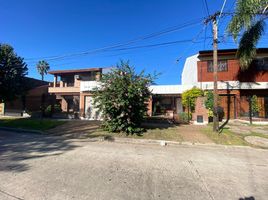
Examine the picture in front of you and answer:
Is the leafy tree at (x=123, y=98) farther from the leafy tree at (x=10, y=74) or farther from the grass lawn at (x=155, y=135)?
the leafy tree at (x=10, y=74)

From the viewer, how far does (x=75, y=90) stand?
2367 centimetres

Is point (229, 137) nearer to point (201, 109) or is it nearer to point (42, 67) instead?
point (201, 109)

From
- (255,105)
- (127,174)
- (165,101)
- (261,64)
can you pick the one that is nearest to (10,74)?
(165,101)

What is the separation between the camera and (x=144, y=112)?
37.9 ft

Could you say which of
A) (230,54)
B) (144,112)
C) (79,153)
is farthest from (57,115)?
(230,54)

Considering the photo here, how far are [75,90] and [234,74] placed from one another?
17.5m

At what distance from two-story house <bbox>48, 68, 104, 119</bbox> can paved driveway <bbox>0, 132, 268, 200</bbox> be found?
12641 millimetres

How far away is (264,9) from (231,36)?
2.37m

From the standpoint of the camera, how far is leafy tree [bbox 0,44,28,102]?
61.6 feet

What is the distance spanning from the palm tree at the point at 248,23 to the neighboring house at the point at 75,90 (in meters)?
13.5

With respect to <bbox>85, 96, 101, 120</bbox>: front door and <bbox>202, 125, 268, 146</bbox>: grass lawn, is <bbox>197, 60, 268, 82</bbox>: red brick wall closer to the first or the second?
<bbox>202, 125, 268, 146</bbox>: grass lawn

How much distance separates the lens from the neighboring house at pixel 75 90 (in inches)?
798

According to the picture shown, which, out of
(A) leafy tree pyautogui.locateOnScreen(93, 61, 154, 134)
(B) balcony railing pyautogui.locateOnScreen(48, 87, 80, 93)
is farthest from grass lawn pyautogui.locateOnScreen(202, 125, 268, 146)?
(B) balcony railing pyautogui.locateOnScreen(48, 87, 80, 93)

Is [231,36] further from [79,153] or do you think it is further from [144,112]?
[79,153]
